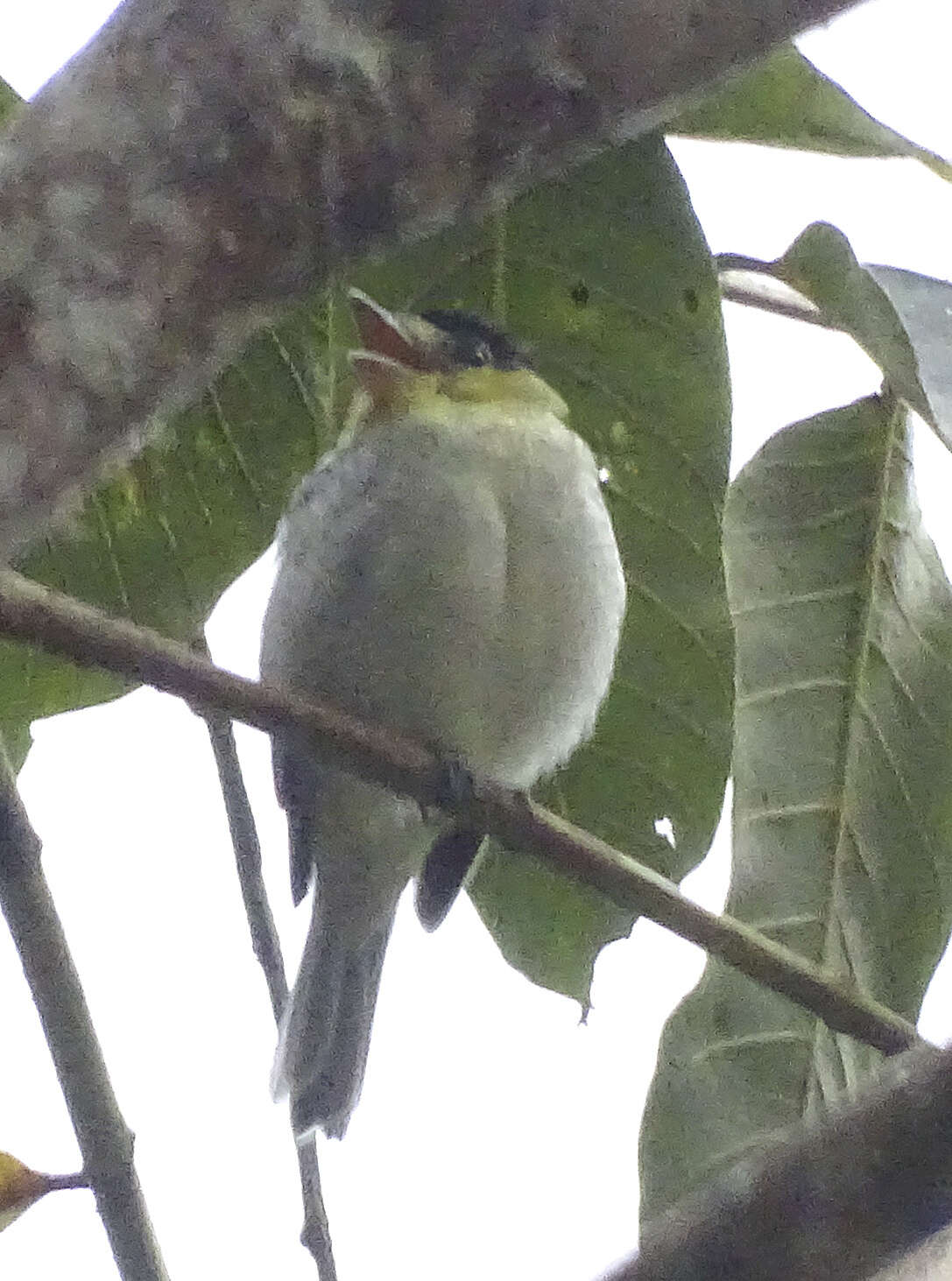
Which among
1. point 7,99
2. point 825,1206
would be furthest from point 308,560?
point 825,1206

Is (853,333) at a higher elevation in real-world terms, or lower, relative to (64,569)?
lower

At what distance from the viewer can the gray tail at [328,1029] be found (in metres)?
1.51

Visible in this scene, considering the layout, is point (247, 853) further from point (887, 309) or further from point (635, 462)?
point (887, 309)

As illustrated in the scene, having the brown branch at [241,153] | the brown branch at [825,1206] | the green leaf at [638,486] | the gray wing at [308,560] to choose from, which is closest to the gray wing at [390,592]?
the gray wing at [308,560]

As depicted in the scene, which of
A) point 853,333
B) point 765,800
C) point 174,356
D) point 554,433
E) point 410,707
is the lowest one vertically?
point 174,356

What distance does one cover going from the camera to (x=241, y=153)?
520mm

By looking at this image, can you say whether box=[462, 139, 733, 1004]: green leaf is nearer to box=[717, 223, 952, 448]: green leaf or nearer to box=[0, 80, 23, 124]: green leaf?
box=[717, 223, 952, 448]: green leaf

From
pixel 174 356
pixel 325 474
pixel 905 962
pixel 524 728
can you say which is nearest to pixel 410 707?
pixel 524 728

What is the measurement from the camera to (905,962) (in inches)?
48.3

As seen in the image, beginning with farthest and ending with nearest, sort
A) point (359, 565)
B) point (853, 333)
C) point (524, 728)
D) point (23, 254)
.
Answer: point (524, 728) < point (359, 565) < point (853, 333) < point (23, 254)

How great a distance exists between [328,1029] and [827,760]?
0.57m

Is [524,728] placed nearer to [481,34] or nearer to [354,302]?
[354,302]

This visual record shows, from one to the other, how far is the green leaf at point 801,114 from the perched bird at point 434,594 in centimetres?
29

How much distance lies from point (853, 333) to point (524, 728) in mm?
531
